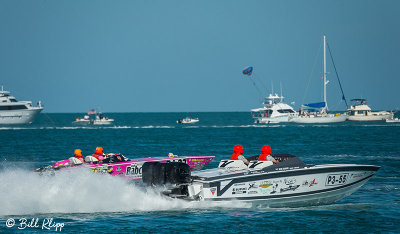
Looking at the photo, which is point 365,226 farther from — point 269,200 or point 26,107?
point 26,107

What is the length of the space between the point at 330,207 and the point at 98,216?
22.5ft

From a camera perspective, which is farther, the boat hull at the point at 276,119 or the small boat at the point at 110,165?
the boat hull at the point at 276,119

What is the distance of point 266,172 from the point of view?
47.8 ft

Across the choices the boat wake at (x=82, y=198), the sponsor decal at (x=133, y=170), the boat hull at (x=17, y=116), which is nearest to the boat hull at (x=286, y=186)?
the boat wake at (x=82, y=198)

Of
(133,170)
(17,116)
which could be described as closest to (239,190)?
(133,170)

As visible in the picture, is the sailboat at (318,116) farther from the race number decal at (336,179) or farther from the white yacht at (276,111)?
the race number decal at (336,179)

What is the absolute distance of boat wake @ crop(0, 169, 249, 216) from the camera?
48.0ft

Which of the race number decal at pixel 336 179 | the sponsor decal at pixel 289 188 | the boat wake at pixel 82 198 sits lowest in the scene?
the boat wake at pixel 82 198

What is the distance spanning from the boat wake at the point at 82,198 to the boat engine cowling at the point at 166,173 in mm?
416

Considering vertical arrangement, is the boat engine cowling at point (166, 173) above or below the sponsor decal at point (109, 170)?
above

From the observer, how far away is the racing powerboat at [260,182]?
569 inches

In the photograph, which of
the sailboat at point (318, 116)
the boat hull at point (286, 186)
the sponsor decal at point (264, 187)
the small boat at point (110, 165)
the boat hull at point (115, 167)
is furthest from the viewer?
the sailboat at point (318, 116)

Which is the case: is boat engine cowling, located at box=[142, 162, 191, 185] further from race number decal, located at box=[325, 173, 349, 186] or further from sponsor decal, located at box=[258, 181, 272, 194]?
race number decal, located at box=[325, 173, 349, 186]

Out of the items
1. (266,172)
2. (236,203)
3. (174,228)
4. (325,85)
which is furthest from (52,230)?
(325,85)
